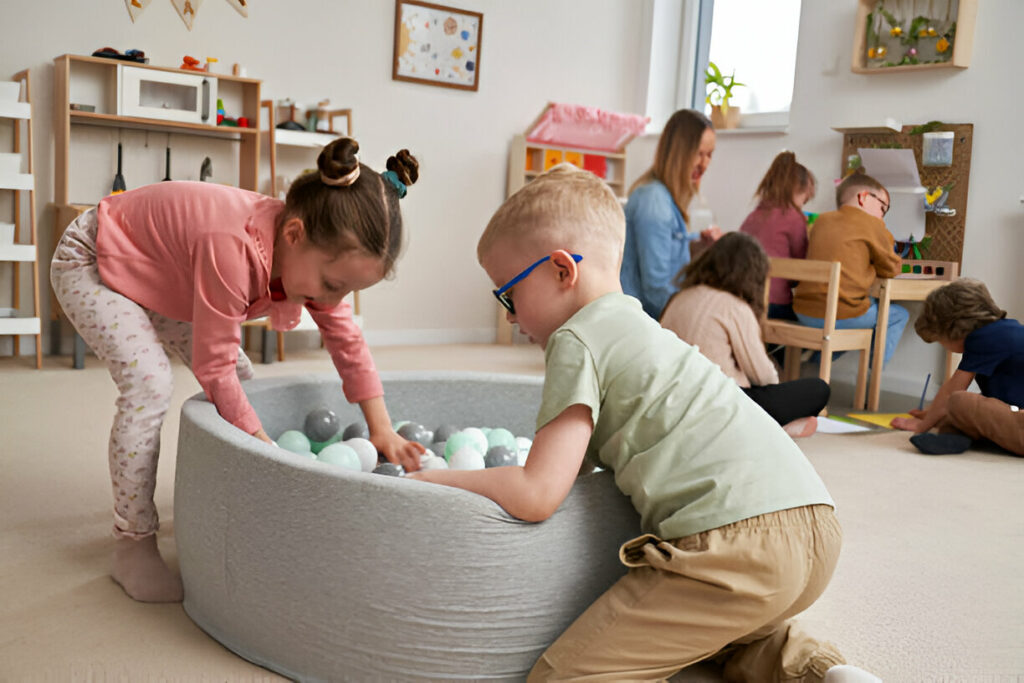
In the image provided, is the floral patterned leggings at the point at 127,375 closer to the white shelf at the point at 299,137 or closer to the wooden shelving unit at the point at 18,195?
the wooden shelving unit at the point at 18,195

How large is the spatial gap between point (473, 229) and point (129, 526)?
4281 mm

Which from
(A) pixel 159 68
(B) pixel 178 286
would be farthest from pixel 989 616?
(A) pixel 159 68

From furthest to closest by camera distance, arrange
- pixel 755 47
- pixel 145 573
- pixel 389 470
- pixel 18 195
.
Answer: pixel 755 47 → pixel 18 195 → pixel 389 470 → pixel 145 573

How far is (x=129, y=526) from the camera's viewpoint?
70.2 inches

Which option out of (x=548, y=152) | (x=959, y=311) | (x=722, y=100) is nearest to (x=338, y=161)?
(x=959, y=311)

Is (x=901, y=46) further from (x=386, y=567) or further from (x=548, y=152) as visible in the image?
(x=386, y=567)

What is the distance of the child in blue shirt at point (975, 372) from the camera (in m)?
3.40

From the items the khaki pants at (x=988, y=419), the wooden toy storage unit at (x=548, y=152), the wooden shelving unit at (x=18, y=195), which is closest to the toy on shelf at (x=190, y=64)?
the wooden shelving unit at (x=18, y=195)

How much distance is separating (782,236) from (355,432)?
299 cm

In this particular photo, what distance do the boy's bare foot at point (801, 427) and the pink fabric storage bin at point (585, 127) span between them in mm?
2834

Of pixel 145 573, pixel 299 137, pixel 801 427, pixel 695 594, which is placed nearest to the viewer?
pixel 695 594

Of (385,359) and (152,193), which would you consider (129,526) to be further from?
(385,359)

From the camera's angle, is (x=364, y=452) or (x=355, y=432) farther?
(x=355, y=432)

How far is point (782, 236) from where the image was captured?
4.51 m
